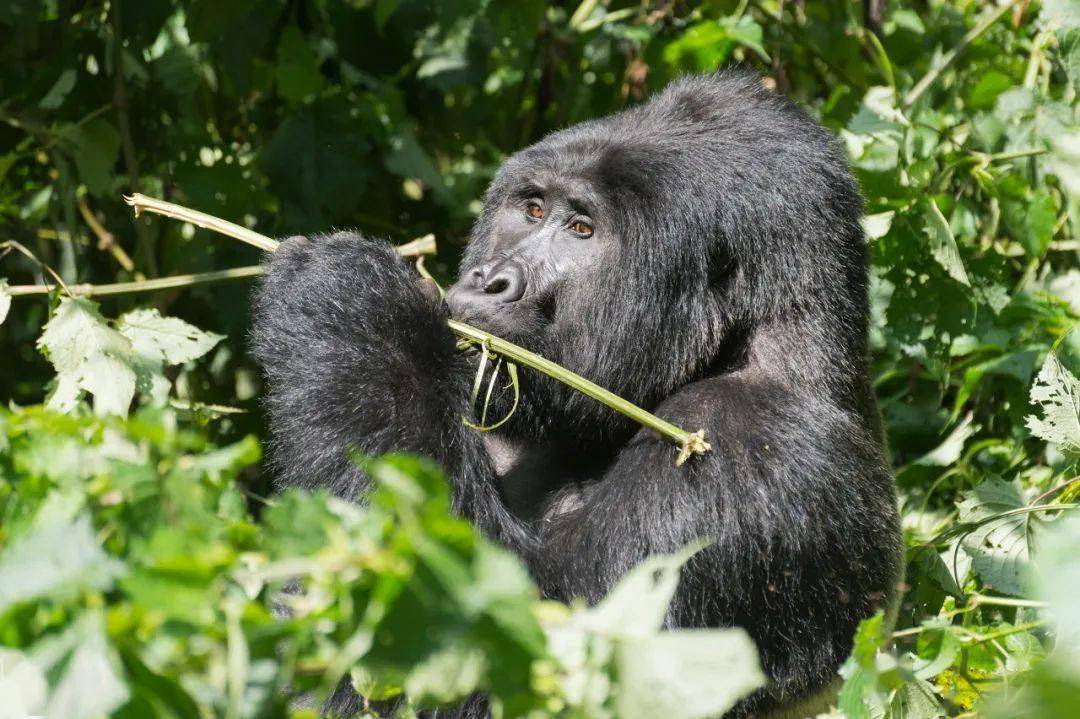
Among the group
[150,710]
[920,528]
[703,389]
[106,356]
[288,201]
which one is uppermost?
[150,710]

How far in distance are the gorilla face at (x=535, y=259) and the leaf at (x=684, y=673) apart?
150 cm

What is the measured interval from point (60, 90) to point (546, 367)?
237cm

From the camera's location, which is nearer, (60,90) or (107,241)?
(60,90)

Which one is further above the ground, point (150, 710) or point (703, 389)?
point (150, 710)

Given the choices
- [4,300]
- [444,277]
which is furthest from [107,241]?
[4,300]

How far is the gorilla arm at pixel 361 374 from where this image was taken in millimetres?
2387

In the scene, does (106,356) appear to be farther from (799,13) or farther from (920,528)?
(799,13)

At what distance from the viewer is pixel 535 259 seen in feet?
9.03

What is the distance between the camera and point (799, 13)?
496cm

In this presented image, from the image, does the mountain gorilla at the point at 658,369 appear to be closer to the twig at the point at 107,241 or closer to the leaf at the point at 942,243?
the leaf at the point at 942,243

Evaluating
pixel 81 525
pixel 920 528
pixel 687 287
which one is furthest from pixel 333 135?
pixel 81 525

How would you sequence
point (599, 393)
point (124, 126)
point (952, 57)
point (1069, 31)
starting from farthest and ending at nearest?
point (952, 57)
point (124, 126)
point (1069, 31)
point (599, 393)

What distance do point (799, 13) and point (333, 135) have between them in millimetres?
2008

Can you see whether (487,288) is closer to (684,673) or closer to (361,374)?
(361,374)
